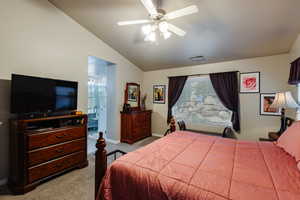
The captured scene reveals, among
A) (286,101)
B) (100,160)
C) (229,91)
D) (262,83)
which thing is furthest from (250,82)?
(100,160)

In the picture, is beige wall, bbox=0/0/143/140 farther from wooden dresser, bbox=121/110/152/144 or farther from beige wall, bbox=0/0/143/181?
wooden dresser, bbox=121/110/152/144

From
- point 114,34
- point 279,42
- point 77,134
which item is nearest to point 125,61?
point 114,34

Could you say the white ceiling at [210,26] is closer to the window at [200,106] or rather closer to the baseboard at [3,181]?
the window at [200,106]

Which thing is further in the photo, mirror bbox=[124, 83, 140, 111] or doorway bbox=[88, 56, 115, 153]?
mirror bbox=[124, 83, 140, 111]

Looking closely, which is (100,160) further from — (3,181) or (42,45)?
(42,45)

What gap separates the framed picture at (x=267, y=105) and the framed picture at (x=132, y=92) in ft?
11.2

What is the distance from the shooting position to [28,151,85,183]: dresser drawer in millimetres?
2002

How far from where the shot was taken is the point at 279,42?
277 cm

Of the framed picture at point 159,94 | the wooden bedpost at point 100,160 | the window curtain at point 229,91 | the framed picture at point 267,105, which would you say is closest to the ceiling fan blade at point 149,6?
the wooden bedpost at point 100,160

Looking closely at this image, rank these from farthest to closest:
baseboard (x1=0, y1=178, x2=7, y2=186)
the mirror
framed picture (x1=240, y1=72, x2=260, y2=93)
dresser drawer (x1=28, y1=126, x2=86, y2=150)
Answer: the mirror
framed picture (x1=240, y1=72, x2=260, y2=93)
baseboard (x1=0, y1=178, x2=7, y2=186)
dresser drawer (x1=28, y1=126, x2=86, y2=150)

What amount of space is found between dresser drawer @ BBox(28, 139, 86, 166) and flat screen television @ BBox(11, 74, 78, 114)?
2.04 feet

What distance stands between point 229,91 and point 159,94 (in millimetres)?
2085

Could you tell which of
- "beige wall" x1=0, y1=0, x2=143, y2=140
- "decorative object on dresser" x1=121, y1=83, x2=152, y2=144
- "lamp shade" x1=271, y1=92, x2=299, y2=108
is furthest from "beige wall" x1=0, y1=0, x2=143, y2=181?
"lamp shade" x1=271, y1=92, x2=299, y2=108

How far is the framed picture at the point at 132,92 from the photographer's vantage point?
447 centimetres
